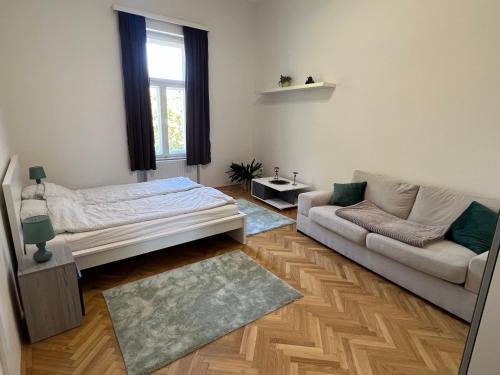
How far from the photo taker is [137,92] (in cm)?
426

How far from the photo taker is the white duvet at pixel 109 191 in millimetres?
2941

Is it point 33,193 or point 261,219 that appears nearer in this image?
point 33,193

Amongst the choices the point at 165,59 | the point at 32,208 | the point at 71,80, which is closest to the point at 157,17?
the point at 165,59

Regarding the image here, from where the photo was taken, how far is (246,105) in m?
5.60

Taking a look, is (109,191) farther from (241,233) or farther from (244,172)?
(244,172)

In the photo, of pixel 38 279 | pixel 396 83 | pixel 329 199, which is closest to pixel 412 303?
pixel 329 199

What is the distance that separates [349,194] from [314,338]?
1889 millimetres

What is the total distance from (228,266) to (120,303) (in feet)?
3.32

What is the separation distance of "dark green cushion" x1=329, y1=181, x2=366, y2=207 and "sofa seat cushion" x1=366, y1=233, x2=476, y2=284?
0.77 metres

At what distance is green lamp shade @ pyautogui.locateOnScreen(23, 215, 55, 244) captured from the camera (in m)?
1.68

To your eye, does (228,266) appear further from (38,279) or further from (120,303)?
(38,279)

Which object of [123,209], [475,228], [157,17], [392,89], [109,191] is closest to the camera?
[475,228]

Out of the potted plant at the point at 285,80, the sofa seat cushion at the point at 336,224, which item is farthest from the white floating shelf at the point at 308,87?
the sofa seat cushion at the point at 336,224

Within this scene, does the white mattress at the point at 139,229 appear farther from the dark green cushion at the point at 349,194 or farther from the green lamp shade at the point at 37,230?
the dark green cushion at the point at 349,194
